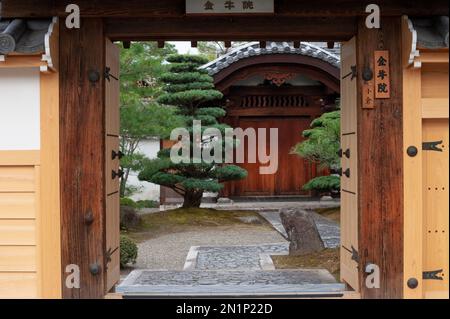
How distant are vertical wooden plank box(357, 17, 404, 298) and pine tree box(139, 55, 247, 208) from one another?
872 centimetres

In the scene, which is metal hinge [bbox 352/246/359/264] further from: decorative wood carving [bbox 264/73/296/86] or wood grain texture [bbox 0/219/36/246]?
decorative wood carving [bbox 264/73/296/86]

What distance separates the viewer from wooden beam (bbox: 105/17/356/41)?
A: 5281 millimetres

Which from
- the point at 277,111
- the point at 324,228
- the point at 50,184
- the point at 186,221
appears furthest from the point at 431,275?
the point at 277,111

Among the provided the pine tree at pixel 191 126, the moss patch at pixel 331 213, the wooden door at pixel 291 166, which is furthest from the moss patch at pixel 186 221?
the wooden door at pixel 291 166

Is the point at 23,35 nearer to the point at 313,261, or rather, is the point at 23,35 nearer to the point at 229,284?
the point at 229,284

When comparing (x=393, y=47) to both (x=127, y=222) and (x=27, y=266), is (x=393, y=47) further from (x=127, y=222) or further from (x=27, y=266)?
(x=127, y=222)

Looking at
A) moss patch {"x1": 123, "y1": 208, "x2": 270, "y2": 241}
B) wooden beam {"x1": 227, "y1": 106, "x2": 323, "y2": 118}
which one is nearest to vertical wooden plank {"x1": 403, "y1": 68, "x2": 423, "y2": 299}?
moss patch {"x1": 123, "y1": 208, "x2": 270, "y2": 241}

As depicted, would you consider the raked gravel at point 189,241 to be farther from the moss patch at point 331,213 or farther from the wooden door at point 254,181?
the wooden door at point 254,181

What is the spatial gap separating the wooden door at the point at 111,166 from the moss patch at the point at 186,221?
19.6 ft

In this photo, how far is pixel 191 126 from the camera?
13.9 metres

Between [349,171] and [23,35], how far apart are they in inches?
123

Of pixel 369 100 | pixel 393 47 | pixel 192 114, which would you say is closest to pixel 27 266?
pixel 369 100

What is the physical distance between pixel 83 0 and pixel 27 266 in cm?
229

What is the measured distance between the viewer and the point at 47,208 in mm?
5133
